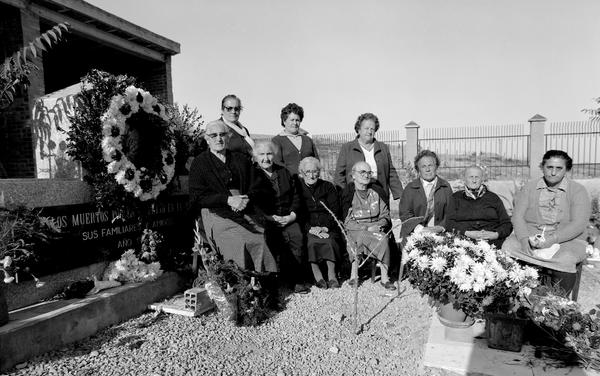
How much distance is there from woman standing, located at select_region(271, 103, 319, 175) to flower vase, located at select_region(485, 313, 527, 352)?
3.10m

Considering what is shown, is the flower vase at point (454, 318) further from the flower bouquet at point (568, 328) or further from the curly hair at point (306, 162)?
the curly hair at point (306, 162)

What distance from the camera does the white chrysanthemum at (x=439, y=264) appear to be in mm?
3148

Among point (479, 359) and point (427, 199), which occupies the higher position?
→ point (427, 199)

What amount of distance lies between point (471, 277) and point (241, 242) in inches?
84.3

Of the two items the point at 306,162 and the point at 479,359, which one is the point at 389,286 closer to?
the point at 306,162

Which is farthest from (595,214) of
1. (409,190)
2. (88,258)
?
(88,258)

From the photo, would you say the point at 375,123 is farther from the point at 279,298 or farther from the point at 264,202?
the point at 279,298

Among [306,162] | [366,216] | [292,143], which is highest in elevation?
[292,143]

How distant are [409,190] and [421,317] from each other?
1.61 m

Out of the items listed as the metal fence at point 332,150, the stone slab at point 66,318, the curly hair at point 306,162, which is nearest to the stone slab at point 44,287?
the stone slab at point 66,318

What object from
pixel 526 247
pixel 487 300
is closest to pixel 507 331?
pixel 487 300

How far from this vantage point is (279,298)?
15.0ft

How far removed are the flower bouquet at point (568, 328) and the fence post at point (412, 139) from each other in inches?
464

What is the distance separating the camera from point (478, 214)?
4500 millimetres
